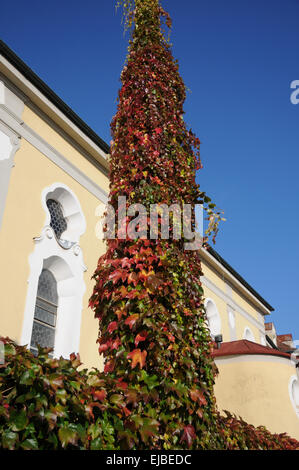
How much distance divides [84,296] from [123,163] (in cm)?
416

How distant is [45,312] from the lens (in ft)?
27.4

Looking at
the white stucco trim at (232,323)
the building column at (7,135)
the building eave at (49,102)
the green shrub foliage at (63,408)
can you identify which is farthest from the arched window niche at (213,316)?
the green shrub foliage at (63,408)

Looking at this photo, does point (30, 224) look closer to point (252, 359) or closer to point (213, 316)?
point (252, 359)

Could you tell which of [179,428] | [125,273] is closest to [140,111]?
[125,273]

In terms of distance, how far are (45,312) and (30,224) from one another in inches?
74.7

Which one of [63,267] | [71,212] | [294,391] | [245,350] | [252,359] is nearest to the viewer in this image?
[63,267]

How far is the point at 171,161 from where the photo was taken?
5.91 m

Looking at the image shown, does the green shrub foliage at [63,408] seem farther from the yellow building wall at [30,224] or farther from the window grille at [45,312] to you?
the window grille at [45,312]

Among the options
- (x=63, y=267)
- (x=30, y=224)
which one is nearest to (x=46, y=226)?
(x=30, y=224)

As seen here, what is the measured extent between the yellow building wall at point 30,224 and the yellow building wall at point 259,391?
3.06 metres

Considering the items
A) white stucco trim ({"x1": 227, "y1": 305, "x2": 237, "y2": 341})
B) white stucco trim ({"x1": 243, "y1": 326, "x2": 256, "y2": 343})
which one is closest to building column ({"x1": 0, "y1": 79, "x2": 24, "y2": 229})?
white stucco trim ({"x1": 227, "y1": 305, "x2": 237, "y2": 341})

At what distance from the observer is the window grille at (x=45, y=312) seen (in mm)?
7949

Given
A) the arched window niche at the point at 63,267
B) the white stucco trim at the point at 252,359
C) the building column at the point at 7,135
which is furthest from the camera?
the white stucco trim at the point at 252,359

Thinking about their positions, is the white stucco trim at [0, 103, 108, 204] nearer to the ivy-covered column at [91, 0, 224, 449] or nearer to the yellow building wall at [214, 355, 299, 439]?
the ivy-covered column at [91, 0, 224, 449]
